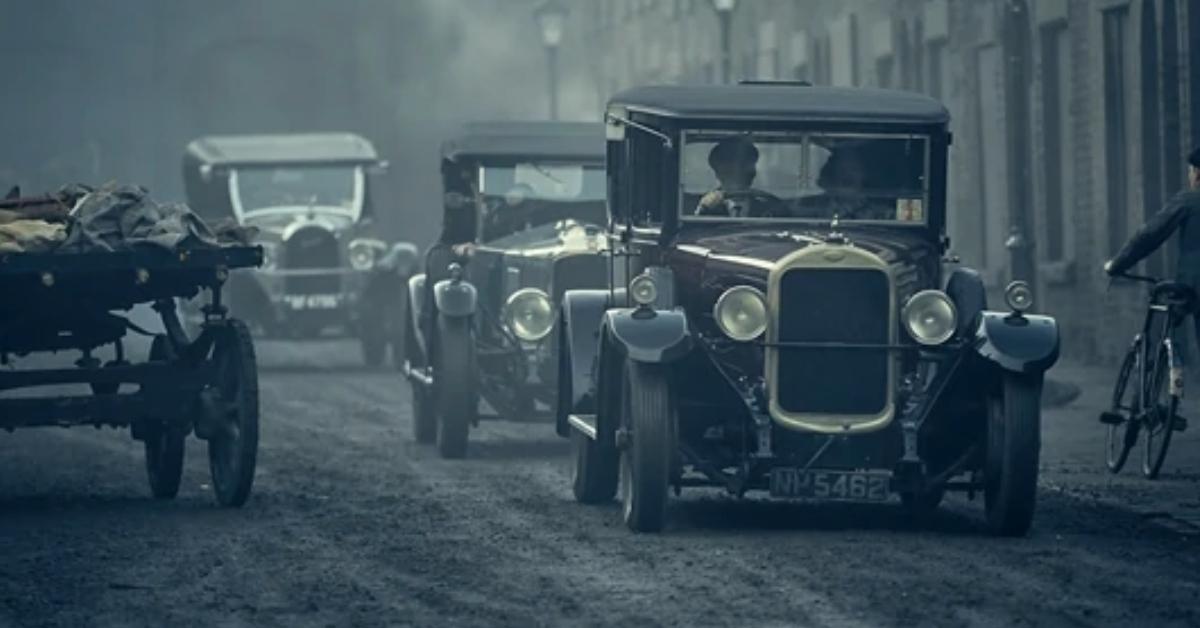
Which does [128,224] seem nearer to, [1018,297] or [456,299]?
[456,299]

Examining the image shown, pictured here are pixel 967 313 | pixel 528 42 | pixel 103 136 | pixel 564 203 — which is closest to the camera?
pixel 967 313

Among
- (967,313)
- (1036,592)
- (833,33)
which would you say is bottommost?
(1036,592)

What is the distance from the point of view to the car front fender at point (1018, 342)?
12.8 meters

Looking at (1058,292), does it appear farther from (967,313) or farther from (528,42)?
(528,42)

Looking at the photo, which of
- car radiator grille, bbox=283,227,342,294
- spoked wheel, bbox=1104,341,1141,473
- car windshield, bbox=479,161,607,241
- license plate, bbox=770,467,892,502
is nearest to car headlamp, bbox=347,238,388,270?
car radiator grille, bbox=283,227,342,294

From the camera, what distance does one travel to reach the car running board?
14.2 meters

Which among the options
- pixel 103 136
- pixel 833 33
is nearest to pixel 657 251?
pixel 833 33

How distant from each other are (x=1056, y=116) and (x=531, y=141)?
31.2 ft

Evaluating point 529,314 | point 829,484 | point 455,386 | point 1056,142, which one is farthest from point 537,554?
point 1056,142

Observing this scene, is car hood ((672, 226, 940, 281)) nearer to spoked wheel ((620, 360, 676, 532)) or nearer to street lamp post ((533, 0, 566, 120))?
spoked wheel ((620, 360, 676, 532))

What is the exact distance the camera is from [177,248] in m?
14.5

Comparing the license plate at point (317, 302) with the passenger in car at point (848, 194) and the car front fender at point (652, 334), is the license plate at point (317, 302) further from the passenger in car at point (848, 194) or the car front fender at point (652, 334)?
the car front fender at point (652, 334)

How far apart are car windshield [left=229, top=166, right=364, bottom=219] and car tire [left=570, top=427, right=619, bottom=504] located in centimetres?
1836

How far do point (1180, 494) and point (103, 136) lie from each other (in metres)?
50.4
